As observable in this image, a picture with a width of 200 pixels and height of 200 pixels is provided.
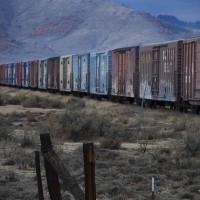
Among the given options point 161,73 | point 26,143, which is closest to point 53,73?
point 161,73

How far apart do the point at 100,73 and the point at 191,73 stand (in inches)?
567

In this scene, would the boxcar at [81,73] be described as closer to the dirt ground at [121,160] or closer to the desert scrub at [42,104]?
the desert scrub at [42,104]

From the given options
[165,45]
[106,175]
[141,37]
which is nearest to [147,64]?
[165,45]

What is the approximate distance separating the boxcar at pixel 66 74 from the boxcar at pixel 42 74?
18.6 ft

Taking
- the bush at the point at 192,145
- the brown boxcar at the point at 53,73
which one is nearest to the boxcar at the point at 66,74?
the brown boxcar at the point at 53,73

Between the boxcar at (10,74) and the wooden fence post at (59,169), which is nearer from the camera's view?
the wooden fence post at (59,169)

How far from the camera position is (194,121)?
23.4 m

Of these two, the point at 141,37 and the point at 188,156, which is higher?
the point at 141,37

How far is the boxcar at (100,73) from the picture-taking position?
3888 cm

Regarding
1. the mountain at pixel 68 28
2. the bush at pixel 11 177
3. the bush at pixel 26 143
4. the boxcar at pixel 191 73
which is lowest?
the bush at pixel 11 177

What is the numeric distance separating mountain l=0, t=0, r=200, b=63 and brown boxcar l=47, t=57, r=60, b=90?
91651 mm

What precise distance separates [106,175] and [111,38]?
14411 cm

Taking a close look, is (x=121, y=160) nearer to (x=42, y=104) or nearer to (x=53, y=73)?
(x=42, y=104)

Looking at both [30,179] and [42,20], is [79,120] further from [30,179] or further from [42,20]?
[42,20]
